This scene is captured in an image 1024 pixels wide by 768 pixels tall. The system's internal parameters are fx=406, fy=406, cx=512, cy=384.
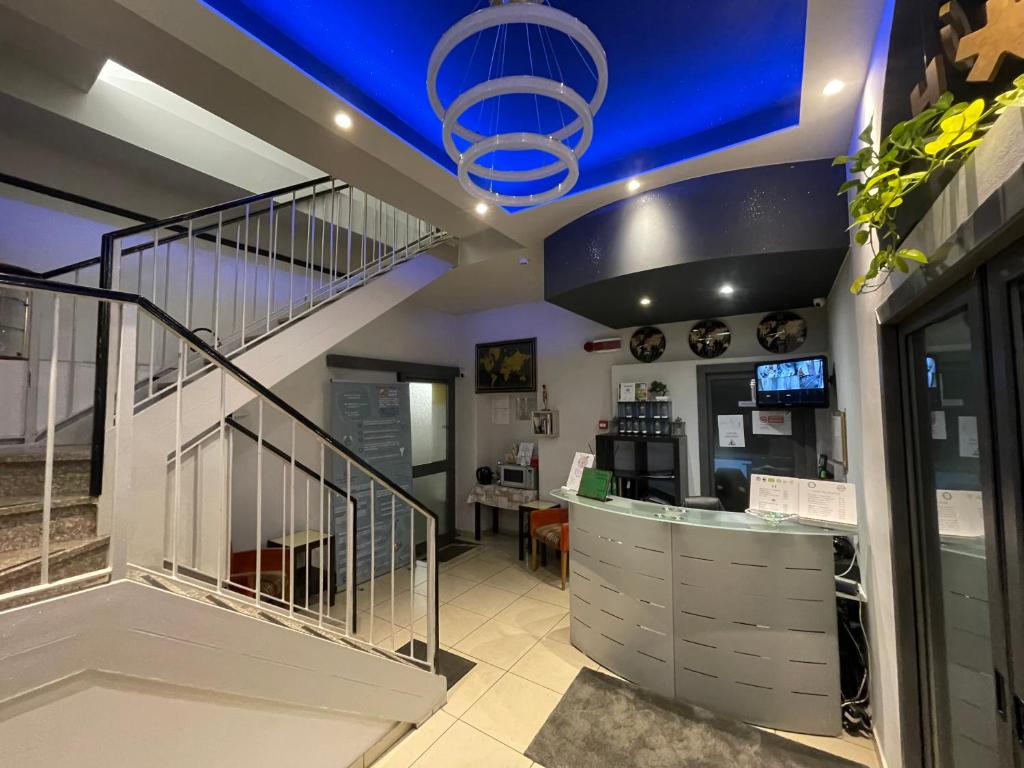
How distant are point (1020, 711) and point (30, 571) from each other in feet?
9.34

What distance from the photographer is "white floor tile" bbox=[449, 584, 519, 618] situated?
3.51 m

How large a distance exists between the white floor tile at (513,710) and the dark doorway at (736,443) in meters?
2.44

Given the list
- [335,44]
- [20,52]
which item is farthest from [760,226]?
[20,52]

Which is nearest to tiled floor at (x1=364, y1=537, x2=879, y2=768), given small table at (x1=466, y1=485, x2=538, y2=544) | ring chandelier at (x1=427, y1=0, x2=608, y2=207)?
Answer: small table at (x1=466, y1=485, x2=538, y2=544)

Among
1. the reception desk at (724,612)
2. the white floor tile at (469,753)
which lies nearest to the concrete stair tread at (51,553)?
the white floor tile at (469,753)

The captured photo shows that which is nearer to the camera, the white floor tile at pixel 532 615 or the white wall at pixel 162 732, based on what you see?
the white wall at pixel 162 732

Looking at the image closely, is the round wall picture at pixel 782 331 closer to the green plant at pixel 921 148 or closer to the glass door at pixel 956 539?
the glass door at pixel 956 539

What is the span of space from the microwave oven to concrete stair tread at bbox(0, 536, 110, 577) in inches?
151

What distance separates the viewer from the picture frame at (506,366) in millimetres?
5168

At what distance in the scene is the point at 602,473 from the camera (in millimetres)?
2875

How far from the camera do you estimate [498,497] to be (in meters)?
4.95

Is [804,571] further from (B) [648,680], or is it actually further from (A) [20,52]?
(A) [20,52]

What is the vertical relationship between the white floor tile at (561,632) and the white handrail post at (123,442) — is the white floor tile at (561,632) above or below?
below

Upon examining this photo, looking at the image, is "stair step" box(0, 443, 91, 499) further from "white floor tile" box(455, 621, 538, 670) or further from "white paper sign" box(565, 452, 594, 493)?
"white paper sign" box(565, 452, 594, 493)
